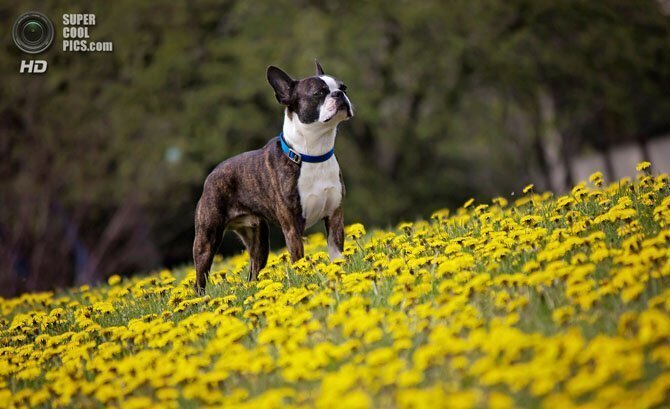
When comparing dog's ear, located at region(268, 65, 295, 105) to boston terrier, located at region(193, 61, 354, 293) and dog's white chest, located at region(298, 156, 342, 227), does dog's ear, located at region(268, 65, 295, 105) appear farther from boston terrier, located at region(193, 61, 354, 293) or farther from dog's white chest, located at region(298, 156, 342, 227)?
dog's white chest, located at region(298, 156, 342, 227)

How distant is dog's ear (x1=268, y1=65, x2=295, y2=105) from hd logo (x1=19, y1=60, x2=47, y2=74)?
43.5ft

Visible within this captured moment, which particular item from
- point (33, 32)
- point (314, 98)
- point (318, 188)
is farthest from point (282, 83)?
point (33, 32)

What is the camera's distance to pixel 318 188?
6523 mm

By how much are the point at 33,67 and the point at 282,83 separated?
13.3 metres

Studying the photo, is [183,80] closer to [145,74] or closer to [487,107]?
[145,74]

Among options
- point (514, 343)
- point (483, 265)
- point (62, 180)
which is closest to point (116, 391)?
point (514, 343)

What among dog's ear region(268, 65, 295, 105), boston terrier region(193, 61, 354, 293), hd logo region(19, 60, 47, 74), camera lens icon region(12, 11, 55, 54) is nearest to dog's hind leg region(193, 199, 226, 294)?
boston terrier region(193, 61, 354, 293)

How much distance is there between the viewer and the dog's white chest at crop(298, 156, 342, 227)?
257 inches

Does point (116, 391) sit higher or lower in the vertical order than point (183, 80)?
lower

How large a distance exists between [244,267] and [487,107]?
1735 centimetres

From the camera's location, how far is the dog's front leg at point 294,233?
659 cm

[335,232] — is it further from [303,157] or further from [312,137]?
[312,137]

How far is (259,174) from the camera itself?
696 centimetres

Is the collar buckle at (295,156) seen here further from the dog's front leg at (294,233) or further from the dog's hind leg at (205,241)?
the dog's hind leg at (205,241)
